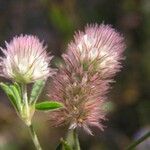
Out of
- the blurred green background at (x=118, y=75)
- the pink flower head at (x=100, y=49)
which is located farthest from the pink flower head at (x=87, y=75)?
the blurred green background at (x=118, y=75)

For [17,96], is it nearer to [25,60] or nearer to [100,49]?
[25,60]

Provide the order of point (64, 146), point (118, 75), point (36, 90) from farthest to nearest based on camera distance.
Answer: point (118, 75) < point (36, 90) < point (64, 146)

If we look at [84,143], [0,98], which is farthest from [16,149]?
[0,98]

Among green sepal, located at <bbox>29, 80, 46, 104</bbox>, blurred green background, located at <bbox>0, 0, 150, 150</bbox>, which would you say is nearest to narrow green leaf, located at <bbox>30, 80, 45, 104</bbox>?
green sepal, located at <bbox>29, 80, 46, 104</bbox>

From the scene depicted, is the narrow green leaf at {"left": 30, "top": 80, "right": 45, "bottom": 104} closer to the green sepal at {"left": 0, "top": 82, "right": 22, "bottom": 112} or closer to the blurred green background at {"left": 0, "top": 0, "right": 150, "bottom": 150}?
the green sepal at {"left": 0, "top": 82, "right": 22, "bottom": 112}

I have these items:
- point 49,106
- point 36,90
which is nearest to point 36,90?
point 36,90

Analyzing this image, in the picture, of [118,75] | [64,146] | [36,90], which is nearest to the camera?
[64,146]
